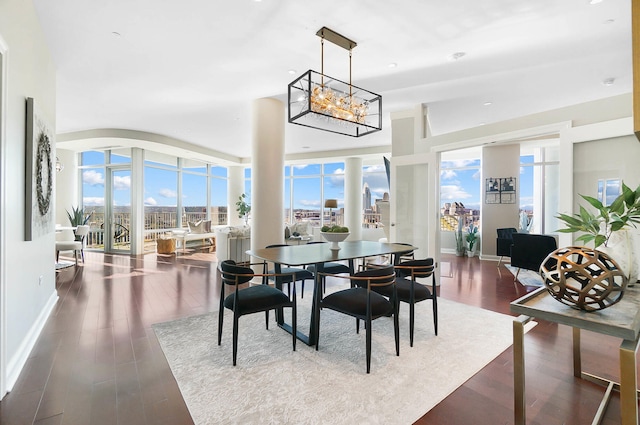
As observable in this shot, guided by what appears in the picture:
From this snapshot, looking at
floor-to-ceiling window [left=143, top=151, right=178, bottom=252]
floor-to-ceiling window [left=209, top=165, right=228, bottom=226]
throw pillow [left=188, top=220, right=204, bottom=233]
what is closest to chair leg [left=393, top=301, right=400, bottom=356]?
throw pillow [left=188, top=220, right=204, bottom=233]

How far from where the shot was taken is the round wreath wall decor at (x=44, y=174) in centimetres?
285

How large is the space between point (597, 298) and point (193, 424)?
83.5 inches

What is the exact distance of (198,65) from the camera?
3.83 metres

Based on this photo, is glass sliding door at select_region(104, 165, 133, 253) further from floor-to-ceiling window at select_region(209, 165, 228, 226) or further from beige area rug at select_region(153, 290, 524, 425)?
beige area rug at select_region(153, 290, 524, 425)

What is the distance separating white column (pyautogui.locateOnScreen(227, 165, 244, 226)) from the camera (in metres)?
11.1

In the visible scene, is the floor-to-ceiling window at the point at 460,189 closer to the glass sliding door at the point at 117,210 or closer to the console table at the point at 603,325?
the console table at the point at 603,325

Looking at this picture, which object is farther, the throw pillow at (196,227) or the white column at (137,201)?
the throw pillow at (196,227)

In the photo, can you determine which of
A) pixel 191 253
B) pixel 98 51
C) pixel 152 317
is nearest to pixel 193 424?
pixel 152 317

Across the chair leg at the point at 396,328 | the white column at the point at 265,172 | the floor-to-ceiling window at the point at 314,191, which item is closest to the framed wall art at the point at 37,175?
the white column at the point at 265,172

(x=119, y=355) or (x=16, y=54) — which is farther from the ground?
(x=16, y=54)

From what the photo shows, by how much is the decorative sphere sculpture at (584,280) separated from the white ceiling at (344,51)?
2.32m

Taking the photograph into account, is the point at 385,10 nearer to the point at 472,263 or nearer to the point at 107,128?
the point at 472,263

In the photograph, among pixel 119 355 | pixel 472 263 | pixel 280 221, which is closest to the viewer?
→ pixel 119 355

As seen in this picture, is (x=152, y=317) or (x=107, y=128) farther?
(x=107, y=128)
